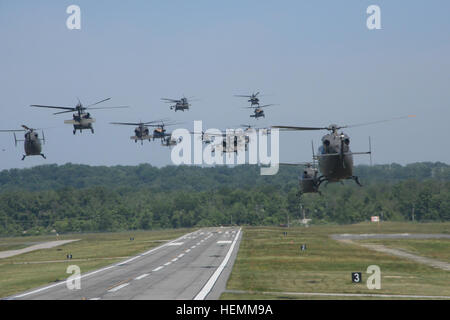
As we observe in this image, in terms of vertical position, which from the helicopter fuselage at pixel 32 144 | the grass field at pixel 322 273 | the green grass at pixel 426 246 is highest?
the helicopter fuselage at pixel 32 144

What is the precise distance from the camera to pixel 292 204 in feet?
632

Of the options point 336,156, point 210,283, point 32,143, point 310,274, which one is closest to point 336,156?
point 336,156

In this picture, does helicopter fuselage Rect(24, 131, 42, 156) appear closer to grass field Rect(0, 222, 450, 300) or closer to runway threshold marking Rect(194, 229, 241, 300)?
grass field Rect(0, 222, 450, 300)

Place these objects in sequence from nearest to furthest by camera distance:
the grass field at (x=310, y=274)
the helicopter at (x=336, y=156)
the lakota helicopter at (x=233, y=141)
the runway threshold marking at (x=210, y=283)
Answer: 1. the runway threshold marking at (x=210, y=283)
2. the grass field at (x=310, y=274)
3. the helicopter at (x=336, y=156)
4. the lakota helicopter at (x=233, y=141)

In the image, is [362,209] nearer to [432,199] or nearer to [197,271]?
[432,199]

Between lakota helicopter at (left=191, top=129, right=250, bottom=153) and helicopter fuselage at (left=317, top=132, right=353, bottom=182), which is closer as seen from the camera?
helicopter fuselage at (left=317, top=132, right=353, bottom=182)

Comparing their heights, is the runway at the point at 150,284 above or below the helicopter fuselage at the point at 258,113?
below

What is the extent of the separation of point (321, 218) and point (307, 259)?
12939 centimetres

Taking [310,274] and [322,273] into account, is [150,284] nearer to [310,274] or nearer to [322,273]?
[310,274]

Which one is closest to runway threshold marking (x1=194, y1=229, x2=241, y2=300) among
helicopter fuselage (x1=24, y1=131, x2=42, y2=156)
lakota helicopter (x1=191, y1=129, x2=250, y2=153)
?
helicopter fuselage (x1=24, y1=131, x2=42, y2=156)

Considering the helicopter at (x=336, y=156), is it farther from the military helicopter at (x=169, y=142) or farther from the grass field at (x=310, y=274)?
the military helicopter at (x=169, y=142)

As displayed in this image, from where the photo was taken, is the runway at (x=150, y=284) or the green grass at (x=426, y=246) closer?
the runway at (x=150, y=284)

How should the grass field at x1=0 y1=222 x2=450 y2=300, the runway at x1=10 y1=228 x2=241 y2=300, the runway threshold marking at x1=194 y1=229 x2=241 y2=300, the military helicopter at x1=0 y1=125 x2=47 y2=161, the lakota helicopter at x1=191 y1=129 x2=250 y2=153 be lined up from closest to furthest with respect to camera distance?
the runway threshold marking at x1=194 y1=229 x2=241 y2=300 < the runway at x1=10 y1=228 x2=241 y2=300 < the grass field at x1=0 y1=222 x2=450 y2=300 < the military helicopter at x1=0 y1=125 x2=47 y2=161 < the lakota helicopter at x1=191 y1=129 x2=250 y2=153

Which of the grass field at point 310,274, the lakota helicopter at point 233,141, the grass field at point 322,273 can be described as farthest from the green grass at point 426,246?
the lakota helicopter at point 233,141
